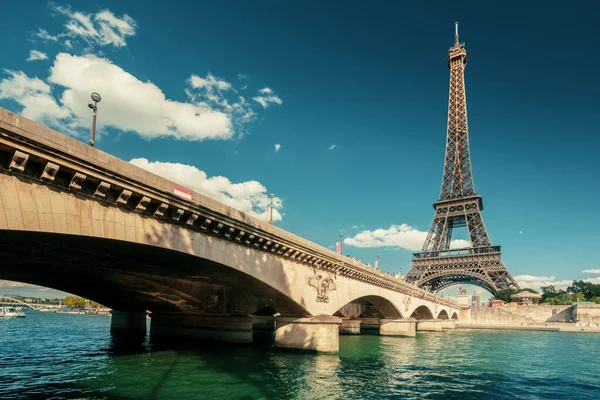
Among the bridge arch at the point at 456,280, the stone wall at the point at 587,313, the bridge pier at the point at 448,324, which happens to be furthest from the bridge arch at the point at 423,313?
the stone wall at the point at 587,313

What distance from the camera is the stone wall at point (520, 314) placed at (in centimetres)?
8575

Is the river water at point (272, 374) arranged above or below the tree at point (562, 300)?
below

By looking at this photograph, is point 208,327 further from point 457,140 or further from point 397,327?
point 457,140

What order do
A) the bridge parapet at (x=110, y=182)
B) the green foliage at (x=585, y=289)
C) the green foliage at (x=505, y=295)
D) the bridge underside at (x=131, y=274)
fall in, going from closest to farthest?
the bridge parapet at (x=110, y=182) → the bridge underside at (x=131, y=274) → the green foliage at (x=505, y=295) → the green foliage at (x=585, y=289)

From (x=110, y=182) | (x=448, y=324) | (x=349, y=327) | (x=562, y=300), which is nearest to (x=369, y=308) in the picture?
(x=349, y=327)

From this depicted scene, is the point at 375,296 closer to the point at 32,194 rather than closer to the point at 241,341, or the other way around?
the point at 241,341

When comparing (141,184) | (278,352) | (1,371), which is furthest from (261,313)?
(141,184)

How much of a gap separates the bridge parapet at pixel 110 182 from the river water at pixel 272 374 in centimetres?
646

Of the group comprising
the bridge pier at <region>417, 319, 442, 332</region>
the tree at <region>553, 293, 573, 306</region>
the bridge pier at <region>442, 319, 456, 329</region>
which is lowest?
the bridge pier at <region>442, 319, 456, 329</region>

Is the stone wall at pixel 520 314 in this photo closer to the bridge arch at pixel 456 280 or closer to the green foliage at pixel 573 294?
the bridge arch at pixel 456 280

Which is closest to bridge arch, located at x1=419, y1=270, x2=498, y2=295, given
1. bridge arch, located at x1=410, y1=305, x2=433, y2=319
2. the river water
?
bridge arch, located at x1=410, y1=305, x2=433, y2=319

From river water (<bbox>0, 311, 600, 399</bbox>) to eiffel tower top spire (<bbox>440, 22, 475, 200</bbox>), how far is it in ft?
251

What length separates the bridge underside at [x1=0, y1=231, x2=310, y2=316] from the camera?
49.1 feet

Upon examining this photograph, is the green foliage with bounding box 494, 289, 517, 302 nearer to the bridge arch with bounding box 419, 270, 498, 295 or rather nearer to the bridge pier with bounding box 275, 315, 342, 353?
the bridge arch with bounding box 419, 270, 498, 295
